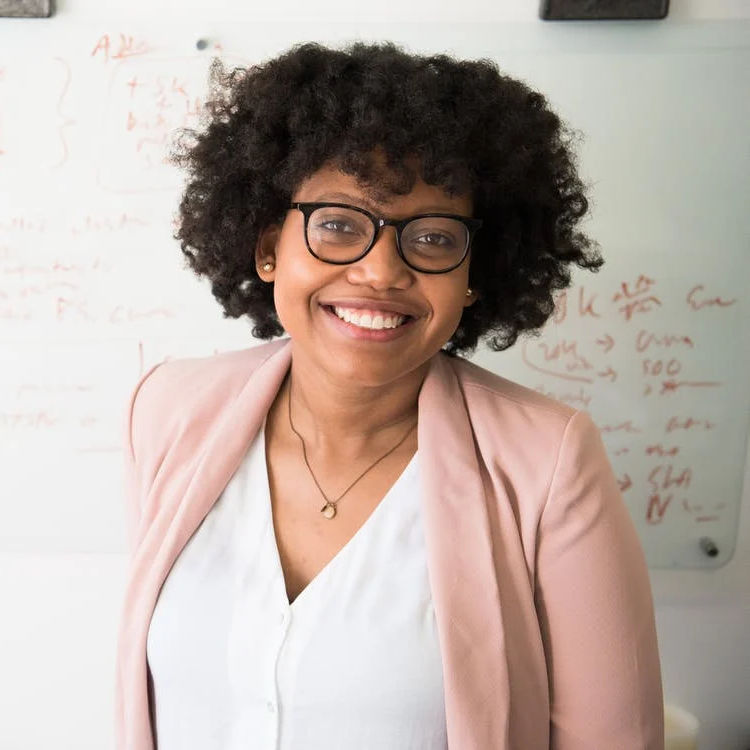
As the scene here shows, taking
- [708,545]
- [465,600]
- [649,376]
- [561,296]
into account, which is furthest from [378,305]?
[708,545]

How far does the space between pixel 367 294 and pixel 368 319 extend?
3cm

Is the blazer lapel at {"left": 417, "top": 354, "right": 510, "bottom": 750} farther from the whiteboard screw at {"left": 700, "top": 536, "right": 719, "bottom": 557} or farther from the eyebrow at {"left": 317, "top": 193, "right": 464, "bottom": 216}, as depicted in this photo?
the whiteboard screw at {"left": 700, "top": 536, "right": 719, "bottom": 557}

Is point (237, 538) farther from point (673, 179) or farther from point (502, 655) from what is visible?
point (673, 179)

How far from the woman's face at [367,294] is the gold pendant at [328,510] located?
0.63 feet

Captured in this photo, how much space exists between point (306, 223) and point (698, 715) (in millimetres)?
1417

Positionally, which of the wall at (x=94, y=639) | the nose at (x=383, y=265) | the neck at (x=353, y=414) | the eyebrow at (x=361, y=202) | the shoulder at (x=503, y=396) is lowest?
the wall at (x=94, y=639)

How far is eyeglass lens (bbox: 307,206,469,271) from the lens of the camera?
0.87 m

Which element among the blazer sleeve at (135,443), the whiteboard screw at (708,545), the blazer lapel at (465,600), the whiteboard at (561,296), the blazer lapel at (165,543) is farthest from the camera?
the whiteboard screw at (708,545)

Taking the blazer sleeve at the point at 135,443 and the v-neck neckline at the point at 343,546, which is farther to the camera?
the blazer sleeve at the point at 135,443

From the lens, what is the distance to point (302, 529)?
99 centimetres

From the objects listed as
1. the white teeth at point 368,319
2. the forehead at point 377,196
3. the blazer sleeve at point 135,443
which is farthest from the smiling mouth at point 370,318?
the blazer sleeve at point 135,443

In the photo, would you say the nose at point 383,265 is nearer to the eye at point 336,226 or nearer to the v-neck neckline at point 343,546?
the eye at point 336,226

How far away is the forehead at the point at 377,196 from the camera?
86cm

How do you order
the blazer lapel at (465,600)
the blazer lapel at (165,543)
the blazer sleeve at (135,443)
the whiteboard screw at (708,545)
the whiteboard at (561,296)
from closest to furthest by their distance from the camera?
the blazer lapel at (465,600)
the blazer lapel at (165,543)
the blazer sleeve at (135,443)
the whiteboard at (561,296)
the whiteboard screw at (708,545)
